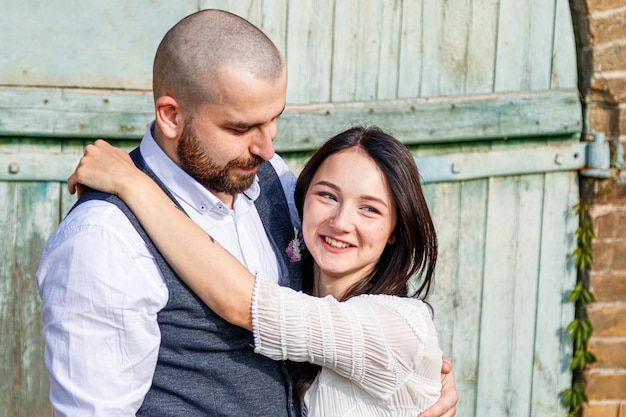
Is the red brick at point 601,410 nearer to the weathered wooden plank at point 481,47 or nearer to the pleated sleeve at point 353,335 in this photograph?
the weathered wooden plank at point 481,47

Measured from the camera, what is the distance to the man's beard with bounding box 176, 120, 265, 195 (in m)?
2.39

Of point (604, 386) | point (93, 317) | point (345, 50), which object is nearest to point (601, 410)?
point (604, 386)

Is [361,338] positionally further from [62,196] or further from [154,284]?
[62,196]

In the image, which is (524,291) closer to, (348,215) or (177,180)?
(348,215)

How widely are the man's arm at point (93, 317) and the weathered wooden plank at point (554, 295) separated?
2.33m

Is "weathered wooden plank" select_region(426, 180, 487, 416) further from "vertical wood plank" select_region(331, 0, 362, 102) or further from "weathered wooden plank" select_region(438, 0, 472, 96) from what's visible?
"vertical wood plank" select_region(331, 0, 362, 102)

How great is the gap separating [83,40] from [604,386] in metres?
2.53

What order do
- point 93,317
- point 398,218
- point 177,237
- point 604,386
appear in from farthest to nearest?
point 604,386
point 398,218
point 177,237
point 93,317

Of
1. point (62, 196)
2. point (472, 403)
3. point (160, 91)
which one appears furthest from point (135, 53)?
point (472, 403)

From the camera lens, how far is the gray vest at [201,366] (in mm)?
2291

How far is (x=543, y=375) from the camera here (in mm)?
4176

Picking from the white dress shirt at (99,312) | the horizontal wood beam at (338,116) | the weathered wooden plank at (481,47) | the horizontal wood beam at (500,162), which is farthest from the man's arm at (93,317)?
the weathered wooden plank at (481,47)

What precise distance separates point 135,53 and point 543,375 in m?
2.14

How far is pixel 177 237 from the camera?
7.50 ft
